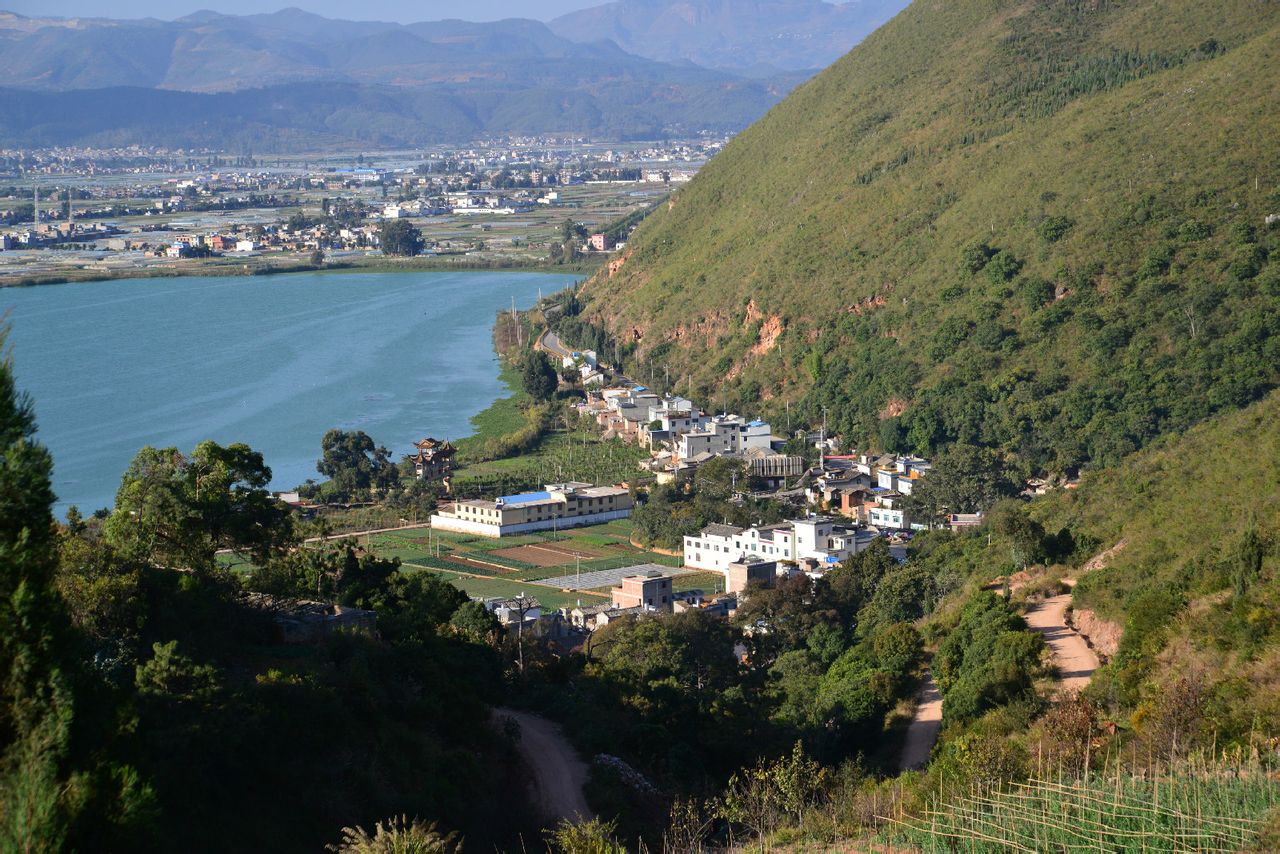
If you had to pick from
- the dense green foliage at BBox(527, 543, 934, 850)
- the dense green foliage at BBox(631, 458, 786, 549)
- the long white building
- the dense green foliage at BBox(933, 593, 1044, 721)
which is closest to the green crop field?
the long white building

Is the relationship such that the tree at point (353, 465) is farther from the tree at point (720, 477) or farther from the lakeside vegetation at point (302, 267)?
the lakeside vegetation at point (302, 267)

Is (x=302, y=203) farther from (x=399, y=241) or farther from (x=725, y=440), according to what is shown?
(x=725, y=440)

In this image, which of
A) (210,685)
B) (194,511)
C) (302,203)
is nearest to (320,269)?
(302,203)

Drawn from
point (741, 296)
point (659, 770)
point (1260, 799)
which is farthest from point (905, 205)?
point (1260, 799)

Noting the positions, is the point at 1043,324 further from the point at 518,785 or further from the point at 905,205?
the point at 518,785

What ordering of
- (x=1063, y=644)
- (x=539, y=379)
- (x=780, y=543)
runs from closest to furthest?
(x=1063, y=644) < (x=780, y=543) < (x=539, y=379)

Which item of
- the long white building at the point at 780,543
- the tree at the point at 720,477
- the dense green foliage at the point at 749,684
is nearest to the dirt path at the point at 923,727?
the dense green foliage at the point at 749,684
